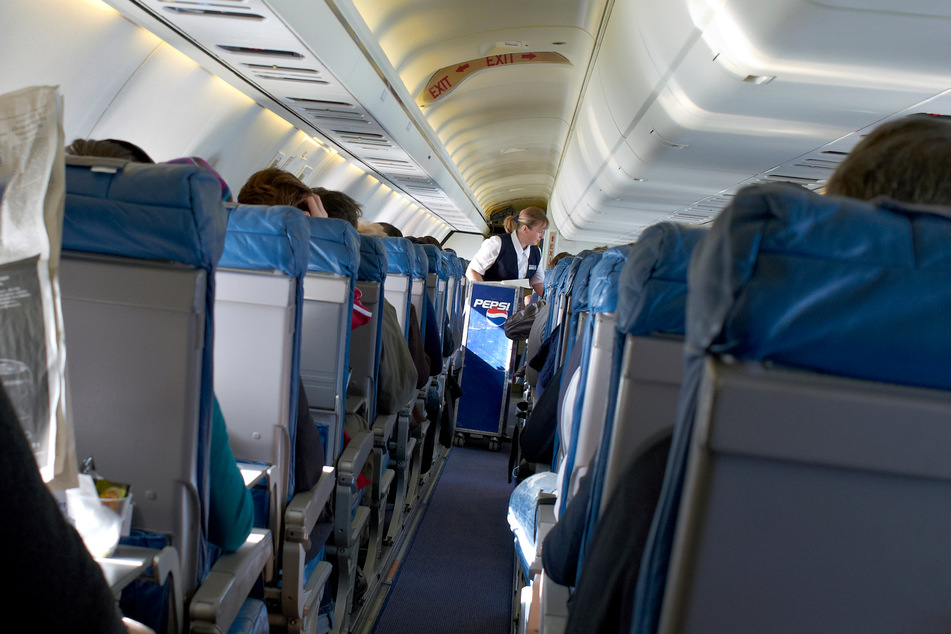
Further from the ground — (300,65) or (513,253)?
(300,65)

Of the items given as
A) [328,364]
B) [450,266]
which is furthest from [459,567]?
[450,266]

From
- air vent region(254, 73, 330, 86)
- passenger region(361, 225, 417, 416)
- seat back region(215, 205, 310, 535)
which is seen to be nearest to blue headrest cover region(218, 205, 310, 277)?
seat back region(215, 205, 310, 535)

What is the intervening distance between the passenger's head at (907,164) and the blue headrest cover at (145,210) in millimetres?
1254

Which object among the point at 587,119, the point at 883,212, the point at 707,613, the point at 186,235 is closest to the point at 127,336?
the point at 186,235

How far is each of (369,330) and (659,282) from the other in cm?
206

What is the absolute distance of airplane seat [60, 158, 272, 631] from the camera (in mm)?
1382

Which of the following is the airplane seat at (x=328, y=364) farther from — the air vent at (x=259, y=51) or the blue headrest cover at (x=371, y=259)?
the air vent at (x=259, y=51)

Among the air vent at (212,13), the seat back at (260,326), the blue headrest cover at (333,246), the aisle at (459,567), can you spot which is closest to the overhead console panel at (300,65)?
the air vent at (212,13)

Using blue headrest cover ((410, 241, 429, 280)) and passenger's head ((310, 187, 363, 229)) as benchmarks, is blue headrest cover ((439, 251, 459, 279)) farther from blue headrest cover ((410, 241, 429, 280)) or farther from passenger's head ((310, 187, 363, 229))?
passenger's head ((310, 187, 363, 229))

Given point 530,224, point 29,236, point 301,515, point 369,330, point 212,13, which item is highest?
point 212,13

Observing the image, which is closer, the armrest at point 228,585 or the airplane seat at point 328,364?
the armrest at point 228,585

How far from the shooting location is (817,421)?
2.29 feet

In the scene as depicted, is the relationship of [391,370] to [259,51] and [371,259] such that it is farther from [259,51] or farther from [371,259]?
[259,51]

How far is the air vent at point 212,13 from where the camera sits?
11.4 ft
